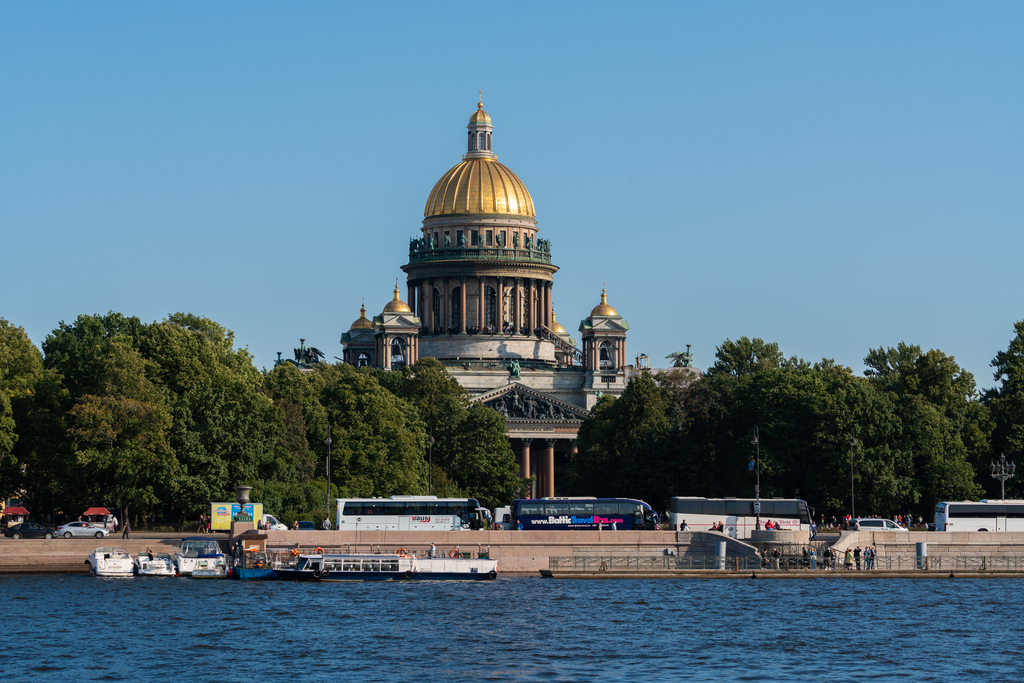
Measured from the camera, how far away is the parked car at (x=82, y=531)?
74.2 meters

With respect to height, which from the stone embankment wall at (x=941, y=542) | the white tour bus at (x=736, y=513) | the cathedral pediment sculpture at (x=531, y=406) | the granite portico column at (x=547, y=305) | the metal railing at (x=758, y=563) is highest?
the granite portico column at (x=547, y=305)


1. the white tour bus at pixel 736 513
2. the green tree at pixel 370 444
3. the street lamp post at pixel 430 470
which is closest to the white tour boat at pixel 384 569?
the white tour bus at pixel 736 513

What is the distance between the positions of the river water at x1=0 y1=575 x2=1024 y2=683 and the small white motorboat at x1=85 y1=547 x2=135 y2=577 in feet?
2.38

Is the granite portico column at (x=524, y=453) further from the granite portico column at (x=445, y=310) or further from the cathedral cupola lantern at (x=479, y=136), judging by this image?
the cathedral cupola lantern at (x=479, y=136)

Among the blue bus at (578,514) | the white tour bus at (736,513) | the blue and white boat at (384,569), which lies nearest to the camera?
the blue and white boat at (384,569)

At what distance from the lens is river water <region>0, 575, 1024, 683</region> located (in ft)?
155

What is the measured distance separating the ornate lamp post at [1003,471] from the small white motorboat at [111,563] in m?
39.4

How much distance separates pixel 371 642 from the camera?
51.5 m

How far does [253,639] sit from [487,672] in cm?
857

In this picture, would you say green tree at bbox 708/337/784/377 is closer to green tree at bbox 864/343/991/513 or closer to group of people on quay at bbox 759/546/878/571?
green tree at bbox 864/343/991/513

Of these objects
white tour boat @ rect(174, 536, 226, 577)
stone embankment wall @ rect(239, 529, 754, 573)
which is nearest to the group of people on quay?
stone embankment wall @ rect(239, 529, 754, 573)

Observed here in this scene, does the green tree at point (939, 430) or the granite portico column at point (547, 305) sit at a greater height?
the granite portico column at point (547, 305)

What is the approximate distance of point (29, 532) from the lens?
Result: 7462 centimetres

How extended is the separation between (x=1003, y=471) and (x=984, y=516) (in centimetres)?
767
